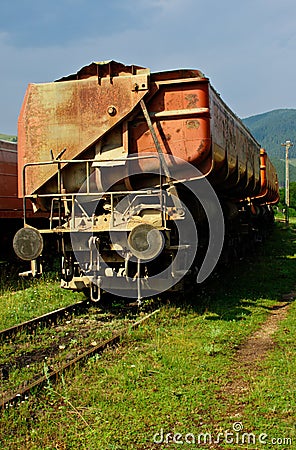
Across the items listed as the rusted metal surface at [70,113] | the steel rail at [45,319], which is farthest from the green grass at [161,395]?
the rusted metal surface at [70,113]

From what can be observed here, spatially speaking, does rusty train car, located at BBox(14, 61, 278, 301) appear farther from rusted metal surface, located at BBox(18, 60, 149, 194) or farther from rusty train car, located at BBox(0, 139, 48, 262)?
rusty train car, located at BBox(0, 139, 48, 262)

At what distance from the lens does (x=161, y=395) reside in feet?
16.5

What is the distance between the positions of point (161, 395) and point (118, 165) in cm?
427

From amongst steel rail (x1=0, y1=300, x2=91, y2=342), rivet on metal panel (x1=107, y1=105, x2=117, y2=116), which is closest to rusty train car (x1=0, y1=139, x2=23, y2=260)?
steel rail (x1=0, y1=300, x2=91, y2=342)

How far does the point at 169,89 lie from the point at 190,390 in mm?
4926

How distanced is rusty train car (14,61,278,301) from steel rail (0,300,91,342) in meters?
0.42

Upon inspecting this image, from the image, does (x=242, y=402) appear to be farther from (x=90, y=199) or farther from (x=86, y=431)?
(x=90, y=199)

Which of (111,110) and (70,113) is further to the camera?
(70,113)

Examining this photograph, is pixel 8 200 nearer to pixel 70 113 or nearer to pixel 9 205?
pixel 9 205

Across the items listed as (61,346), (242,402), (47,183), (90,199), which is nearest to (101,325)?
(61,346)

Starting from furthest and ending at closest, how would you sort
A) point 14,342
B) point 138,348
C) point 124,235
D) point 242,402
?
point 124,235
point 14,342
point 138,348
point 242,402

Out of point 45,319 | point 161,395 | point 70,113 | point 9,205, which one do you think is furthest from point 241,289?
point 9,205

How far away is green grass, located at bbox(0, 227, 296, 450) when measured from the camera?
168 inches

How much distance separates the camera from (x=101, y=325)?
7.94 metres
